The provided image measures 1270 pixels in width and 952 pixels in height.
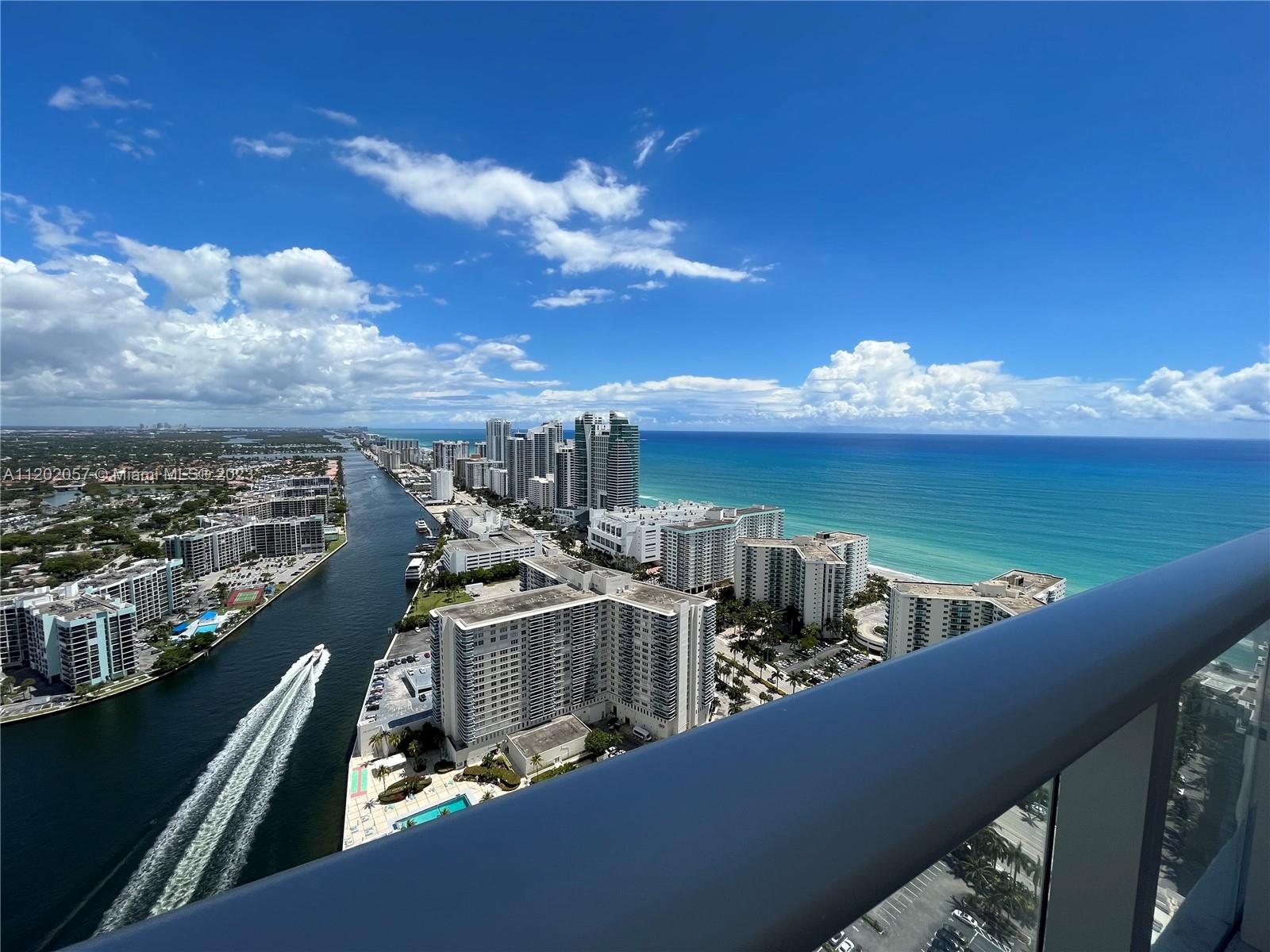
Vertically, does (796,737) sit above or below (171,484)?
above

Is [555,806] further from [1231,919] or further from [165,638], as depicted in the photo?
[165,638]

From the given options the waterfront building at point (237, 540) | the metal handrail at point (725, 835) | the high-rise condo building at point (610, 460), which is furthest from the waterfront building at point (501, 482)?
the metal handrail at point (725, 835)

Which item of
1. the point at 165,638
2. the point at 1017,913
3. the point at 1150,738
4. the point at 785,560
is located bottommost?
the point at 165,638

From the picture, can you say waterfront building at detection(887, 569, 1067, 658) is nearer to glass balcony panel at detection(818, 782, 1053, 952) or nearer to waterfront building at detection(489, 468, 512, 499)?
glass balcony panel at detection(818, 782, 1053, 952)

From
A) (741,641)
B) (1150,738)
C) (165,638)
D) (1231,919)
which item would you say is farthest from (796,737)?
(165,638)

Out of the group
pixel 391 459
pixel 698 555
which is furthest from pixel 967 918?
pixel 391 459

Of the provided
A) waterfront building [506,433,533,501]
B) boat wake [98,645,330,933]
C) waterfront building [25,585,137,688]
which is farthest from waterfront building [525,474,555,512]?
boat wake [98,645,330,933]
